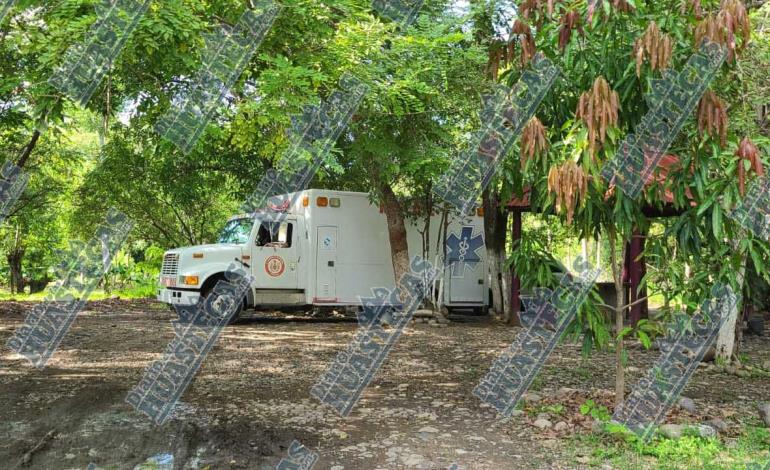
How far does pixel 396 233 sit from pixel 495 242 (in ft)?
7.38

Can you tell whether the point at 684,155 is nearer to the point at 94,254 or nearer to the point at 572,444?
the point at 572,444

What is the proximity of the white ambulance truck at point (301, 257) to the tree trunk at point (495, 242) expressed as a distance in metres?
0.63

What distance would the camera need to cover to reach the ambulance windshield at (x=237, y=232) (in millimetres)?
12970

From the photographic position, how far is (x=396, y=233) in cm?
1379

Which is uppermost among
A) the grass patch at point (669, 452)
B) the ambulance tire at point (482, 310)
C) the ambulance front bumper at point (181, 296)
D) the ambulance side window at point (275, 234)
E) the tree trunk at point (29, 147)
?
the tree trunk at point (29, 147)

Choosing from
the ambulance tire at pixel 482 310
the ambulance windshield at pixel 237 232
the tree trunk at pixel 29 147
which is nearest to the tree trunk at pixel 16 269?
the tree trunk at pixel 29 147

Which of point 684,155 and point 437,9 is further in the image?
point 437,9

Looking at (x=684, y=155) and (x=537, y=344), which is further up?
(x=684, y=155)

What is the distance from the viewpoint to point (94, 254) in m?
21.7

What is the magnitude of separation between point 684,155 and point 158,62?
4705 mm

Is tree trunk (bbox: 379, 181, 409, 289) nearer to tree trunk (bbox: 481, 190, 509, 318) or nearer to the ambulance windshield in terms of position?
tree trunk (bbox: 481, 190, 509, 318)

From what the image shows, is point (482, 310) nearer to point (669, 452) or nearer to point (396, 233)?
point (396, 233)

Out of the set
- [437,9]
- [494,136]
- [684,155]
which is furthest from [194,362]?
[437,9]

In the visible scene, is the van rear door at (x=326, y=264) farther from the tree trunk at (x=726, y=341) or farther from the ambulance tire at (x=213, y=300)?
the tree trunk at (x=726, y=341)
